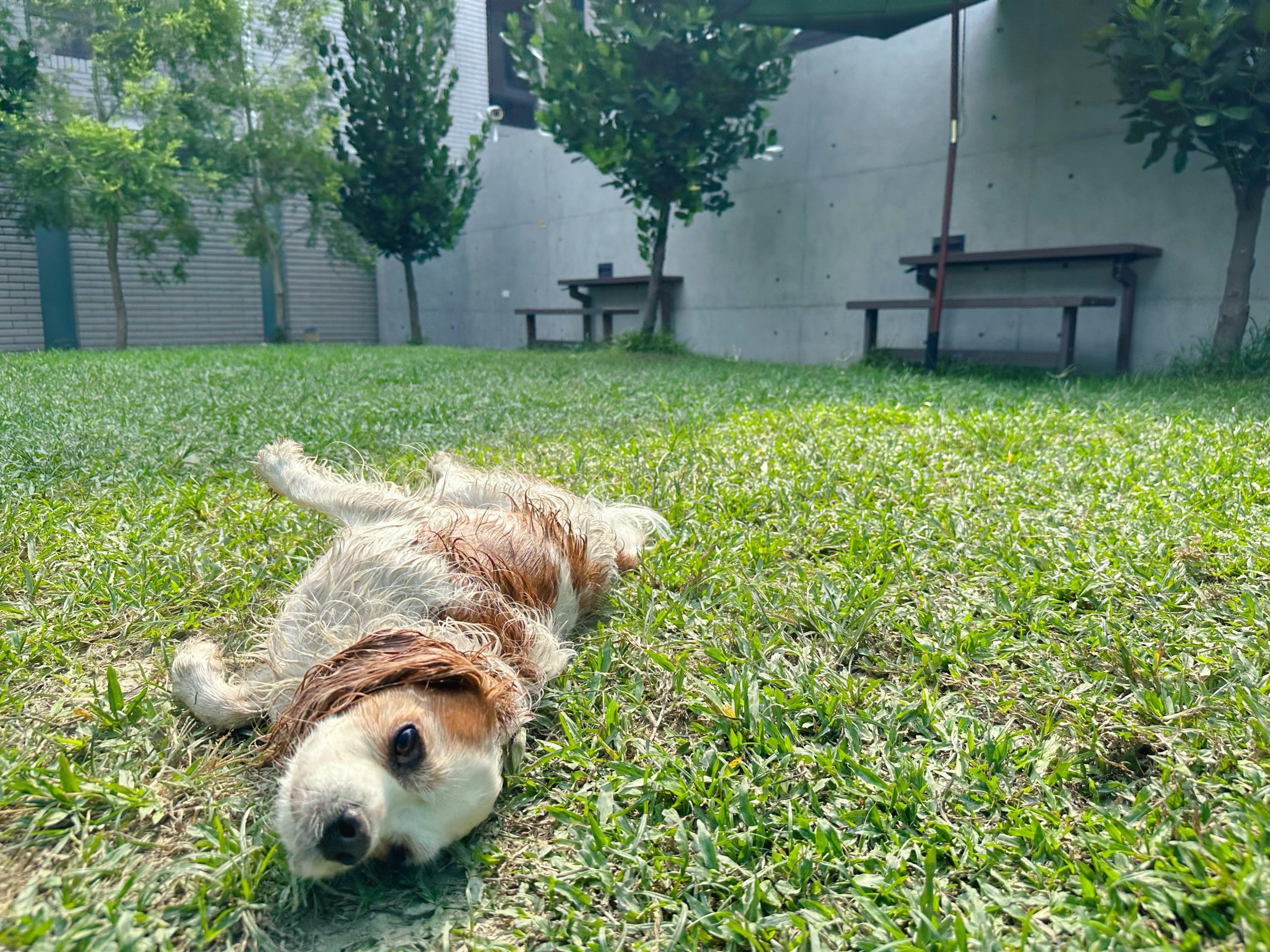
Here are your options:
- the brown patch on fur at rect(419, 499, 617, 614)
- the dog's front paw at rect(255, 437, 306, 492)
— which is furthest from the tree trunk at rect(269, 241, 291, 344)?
the brown patch on fur at rect(419, 499, 617, 614)

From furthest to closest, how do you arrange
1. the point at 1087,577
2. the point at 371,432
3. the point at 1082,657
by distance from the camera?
the point at 371,432 < the point at 1087,577 < the point at 1082,657

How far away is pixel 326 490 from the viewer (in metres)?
2.44

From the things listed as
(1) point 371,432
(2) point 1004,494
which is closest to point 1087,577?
(2) point 1004,494

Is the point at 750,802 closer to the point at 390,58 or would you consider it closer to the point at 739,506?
the point at 739,506

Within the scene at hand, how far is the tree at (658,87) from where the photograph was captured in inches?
376

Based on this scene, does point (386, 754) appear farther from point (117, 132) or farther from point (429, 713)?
point (117, 132)

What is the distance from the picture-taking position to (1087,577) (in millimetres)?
2254

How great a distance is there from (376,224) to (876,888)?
595 inches

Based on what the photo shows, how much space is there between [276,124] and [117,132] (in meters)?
2.79

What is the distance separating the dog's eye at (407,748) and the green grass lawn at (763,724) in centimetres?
23

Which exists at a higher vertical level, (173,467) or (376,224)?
(376,224)

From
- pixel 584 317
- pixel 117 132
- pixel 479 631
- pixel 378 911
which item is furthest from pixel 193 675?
pixel 584 317

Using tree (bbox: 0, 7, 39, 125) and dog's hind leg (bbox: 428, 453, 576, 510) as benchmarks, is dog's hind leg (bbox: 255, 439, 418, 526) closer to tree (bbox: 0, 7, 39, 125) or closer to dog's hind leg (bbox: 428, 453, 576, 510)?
dog's hind leg (bbox: 428, 453, 576, 510)

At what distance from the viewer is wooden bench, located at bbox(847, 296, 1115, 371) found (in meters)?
7.64
